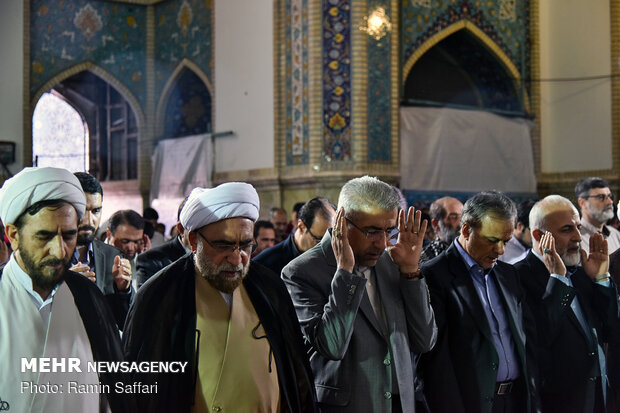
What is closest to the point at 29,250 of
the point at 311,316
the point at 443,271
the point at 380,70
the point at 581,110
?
the point at 311,316

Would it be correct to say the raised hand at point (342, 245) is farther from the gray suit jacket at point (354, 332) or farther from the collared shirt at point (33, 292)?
the collared shirt at point (33, 292)

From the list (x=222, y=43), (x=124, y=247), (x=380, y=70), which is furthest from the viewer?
(x=222, y=43)

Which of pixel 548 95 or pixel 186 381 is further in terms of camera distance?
pixel 548 95

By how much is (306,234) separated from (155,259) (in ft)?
3.89

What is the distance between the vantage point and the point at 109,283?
3.86 m

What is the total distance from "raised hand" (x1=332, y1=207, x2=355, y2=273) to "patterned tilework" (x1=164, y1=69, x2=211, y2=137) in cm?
1050

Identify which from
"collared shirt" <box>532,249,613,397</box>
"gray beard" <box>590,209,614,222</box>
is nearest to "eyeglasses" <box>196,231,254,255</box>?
"collared shirt" <box>532,249,613,397</box>

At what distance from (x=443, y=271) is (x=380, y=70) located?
7.53 metres

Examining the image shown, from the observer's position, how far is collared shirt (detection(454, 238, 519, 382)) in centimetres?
366

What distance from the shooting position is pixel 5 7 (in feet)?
43.5

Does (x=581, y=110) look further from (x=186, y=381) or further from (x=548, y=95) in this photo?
(x=186, y=381)

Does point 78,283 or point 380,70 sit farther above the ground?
point 380,70

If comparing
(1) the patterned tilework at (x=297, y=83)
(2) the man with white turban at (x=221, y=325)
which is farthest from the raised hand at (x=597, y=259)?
(1) the patterned tilework at (x=297, y=83)

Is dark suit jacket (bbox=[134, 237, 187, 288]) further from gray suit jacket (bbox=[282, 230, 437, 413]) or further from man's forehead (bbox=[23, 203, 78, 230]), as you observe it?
man's forehead (bbox=[23, 203, 78, 230])
